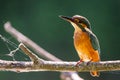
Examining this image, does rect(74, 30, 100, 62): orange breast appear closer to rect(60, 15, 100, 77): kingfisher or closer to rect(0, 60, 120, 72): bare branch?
rect(60, 15, 100, 77): kingfisher

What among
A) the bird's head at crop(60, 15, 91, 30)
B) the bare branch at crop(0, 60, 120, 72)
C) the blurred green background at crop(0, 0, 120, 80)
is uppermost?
the blurred green background at crop(0, 0, 120, 80)

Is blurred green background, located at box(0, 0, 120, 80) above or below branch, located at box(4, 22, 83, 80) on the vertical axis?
above

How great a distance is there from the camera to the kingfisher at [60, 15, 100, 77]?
183 centimetres

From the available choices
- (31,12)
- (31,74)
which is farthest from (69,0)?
(31,74)

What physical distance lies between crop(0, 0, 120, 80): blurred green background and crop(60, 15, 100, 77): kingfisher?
2.53 m

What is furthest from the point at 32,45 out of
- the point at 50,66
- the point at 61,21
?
the point at 61,21

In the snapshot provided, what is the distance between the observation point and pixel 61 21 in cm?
474

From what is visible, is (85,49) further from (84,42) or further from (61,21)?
(61,21)

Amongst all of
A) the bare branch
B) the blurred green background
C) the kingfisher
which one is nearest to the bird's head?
the kingfisher

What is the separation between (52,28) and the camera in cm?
479

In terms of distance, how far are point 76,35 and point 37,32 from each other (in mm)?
2847

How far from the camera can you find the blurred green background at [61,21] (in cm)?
458

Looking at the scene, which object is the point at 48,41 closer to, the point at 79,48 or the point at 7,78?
the point at 7,78

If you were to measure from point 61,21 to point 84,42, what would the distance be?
289 cm
